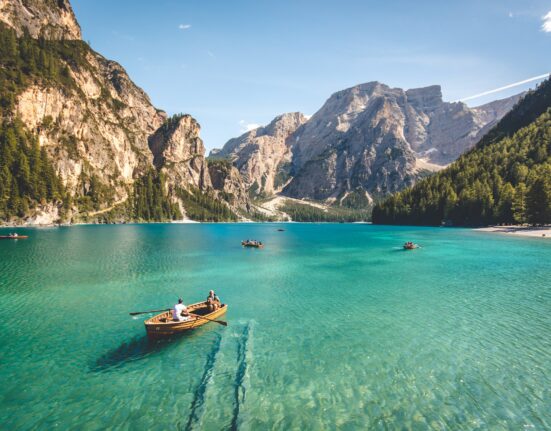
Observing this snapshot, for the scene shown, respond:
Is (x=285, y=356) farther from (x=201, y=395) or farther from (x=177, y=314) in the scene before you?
(x=177, y=314)

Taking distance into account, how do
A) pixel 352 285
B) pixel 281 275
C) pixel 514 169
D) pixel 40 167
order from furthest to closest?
1. pixel 40 167
2. pixel 514 169
3. pixel 281 275
4. pixel 352 285

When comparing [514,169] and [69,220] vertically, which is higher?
[514,169]

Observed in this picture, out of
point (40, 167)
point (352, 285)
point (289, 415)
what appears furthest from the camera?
point (40, 167)

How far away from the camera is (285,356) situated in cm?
2259

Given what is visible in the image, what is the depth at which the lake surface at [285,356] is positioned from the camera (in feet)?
52.0

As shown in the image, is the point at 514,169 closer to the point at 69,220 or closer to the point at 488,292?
the point at 488,292

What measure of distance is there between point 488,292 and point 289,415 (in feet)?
116

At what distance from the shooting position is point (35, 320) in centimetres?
2923

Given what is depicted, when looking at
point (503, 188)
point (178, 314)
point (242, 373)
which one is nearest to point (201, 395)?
point (242, 373)

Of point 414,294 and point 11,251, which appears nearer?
point 414,294

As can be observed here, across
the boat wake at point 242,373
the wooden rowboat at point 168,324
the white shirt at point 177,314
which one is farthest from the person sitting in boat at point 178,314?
the boat wake at point 242,373

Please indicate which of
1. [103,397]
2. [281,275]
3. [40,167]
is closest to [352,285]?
[281,275]

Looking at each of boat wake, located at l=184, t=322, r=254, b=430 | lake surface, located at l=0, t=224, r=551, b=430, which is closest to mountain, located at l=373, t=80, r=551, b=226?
lake surface, located at l=0, t=224, r=551, b=430

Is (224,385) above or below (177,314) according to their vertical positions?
below
